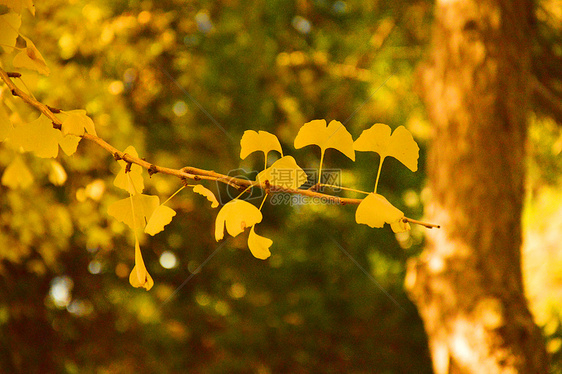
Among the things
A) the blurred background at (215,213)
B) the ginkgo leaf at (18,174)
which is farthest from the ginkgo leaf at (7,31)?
the blurred background at (215,213)

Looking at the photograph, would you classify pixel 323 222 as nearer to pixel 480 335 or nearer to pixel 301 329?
pixel 301 329

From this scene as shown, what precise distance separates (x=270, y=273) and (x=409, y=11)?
1385 millimetres

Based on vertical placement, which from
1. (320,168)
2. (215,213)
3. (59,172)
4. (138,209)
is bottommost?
(215,213)

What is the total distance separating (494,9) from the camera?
Answer: 52.7 inches

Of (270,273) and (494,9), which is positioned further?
(270,273)

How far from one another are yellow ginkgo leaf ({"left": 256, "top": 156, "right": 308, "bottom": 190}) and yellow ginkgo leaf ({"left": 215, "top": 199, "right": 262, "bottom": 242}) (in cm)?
3

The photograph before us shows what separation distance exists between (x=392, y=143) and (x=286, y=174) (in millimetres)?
96

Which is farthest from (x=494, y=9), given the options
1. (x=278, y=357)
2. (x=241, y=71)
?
(x=278, y=357)

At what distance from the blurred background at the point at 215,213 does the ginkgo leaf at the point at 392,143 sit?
1.56 meters

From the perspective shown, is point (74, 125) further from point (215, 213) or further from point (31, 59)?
point (215, 213)

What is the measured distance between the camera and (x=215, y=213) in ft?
7.81

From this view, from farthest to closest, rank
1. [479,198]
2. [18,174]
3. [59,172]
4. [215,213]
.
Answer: [215,213] → [479,198] → [59,172] → [18,174]

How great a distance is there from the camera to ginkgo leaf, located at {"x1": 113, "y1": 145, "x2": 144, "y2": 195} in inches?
17.0

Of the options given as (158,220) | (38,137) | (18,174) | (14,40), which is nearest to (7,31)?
(14,40)
